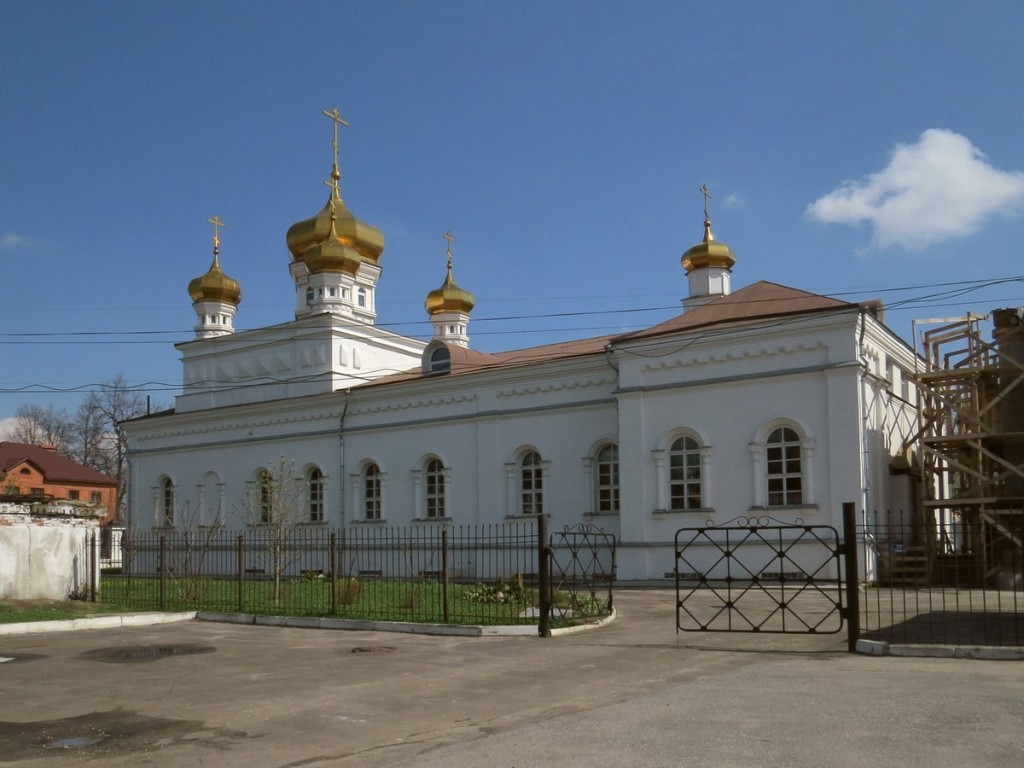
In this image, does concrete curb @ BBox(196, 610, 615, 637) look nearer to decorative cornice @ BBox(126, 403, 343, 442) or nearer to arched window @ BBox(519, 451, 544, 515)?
arched window @ BBox(519, 451, 544, 515)

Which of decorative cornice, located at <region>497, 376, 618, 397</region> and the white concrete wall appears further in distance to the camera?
decorative cornice, located at <region>497, 376, 618, 397</region>

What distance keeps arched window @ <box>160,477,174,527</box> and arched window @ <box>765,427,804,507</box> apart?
22673 mm

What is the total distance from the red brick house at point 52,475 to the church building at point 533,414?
1983 cm

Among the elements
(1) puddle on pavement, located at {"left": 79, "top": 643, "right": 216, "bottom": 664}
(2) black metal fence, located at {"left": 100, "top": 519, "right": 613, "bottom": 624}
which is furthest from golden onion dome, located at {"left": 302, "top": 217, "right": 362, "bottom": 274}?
(1) puddle on pavement, located at {"left": 79, "top": 643, "right": 216, "bottom": 664}

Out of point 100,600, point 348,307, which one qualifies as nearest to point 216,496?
point 348,307

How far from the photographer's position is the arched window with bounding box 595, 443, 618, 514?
25.5 meters

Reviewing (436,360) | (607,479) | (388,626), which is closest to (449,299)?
(436,360)

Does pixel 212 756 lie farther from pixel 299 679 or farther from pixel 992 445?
pixel 992 445

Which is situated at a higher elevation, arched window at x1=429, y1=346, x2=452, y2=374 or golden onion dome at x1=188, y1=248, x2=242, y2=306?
golden onion dome at x1=188, y1=248, x2=242, y2=306

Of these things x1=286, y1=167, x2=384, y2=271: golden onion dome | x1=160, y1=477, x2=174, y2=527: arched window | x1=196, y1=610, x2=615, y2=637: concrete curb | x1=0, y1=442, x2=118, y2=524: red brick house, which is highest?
x1=286, y1=167, x2=384, y2=271: golden onion dome

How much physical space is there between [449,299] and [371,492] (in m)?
9.98

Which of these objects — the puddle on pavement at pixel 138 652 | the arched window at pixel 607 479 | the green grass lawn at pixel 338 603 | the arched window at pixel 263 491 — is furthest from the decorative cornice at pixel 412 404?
the puddle on pavement at pixel 138 652

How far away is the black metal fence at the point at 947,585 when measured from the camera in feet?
40.2

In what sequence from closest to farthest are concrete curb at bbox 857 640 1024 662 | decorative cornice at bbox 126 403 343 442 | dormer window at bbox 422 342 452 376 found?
concrete curb at bbox 857 640 1024 662 < dormer window at bbox 422 342 452 376 < decorative cornice at bbox 126 403 343 442
